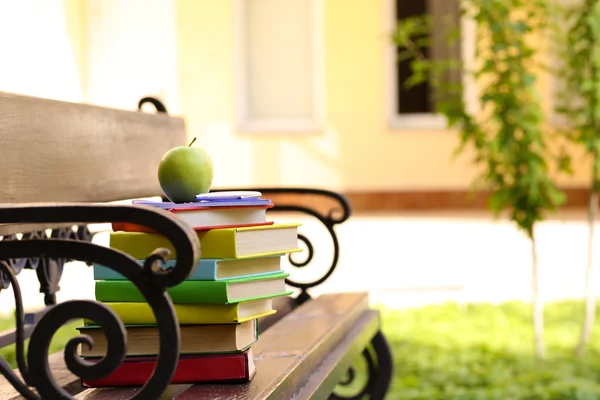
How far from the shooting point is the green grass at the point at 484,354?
A: 137 inches

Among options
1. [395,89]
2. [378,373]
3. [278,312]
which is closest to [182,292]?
[278,312]

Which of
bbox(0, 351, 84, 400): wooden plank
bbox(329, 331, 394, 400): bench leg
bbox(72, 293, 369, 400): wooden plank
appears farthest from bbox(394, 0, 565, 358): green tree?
bbox(0, 351, 84, 400): wooden plank

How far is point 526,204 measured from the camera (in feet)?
13.5

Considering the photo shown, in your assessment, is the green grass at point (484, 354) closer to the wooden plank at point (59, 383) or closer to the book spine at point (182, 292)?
the wooden plank at point (59, 383)

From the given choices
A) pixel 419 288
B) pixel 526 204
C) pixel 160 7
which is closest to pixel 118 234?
pixel 526 204

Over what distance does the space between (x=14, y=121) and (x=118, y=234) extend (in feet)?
1.62

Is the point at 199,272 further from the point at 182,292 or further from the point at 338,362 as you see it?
the point at 338,362

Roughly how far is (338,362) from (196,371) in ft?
1.91

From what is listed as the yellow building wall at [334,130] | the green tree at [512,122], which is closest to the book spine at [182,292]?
the green tree at [512,122]

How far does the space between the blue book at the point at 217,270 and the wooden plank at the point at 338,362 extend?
0.24 m

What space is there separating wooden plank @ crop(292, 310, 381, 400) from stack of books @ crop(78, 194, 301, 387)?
21 cm

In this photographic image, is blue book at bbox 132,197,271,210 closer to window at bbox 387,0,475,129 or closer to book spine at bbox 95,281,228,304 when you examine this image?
book spine at bbox 95,281,228,304

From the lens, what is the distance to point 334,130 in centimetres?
1266

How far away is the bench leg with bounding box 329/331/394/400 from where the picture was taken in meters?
2.73
